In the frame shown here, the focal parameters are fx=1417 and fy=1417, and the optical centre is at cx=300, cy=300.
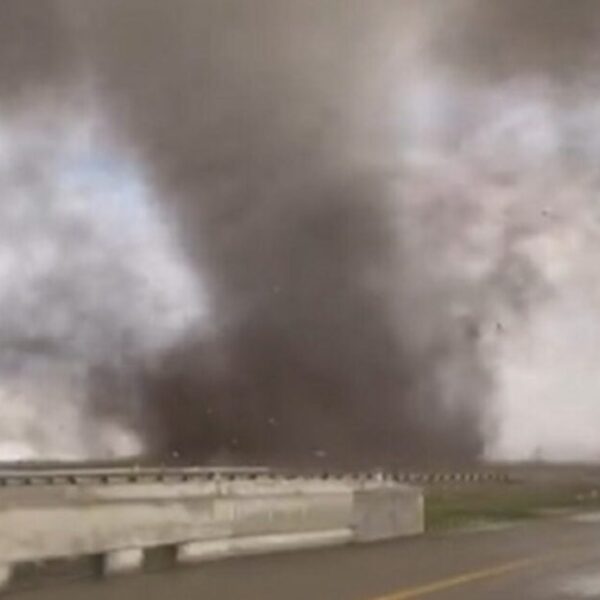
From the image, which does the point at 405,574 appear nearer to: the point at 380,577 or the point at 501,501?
the point at 380,577

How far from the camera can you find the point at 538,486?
207 feet

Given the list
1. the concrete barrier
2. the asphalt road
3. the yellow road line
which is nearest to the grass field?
the concrete barrier

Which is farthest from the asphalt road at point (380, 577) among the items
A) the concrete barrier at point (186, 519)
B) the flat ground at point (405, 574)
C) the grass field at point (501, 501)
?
the grass field at point (501, 501)

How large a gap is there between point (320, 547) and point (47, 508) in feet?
23.8

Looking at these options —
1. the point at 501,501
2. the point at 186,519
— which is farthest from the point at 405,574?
the point at 501,501

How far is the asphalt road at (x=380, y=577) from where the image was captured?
14719 millimetres

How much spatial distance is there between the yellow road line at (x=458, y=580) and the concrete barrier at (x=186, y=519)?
11.8 feet

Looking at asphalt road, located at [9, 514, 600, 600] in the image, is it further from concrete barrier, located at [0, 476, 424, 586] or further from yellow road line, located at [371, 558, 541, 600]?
concrete barrier, located at [0, 476, 424, 586]

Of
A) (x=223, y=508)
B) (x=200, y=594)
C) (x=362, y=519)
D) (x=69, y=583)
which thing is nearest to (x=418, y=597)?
(x=200, y=594)

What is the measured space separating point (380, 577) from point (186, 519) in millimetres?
3263

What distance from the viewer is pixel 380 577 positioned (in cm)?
1666

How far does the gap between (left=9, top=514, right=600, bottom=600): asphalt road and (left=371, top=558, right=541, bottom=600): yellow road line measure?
1 centimetres

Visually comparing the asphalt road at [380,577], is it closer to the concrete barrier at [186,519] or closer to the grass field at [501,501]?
the concrete barrier at [186,519]

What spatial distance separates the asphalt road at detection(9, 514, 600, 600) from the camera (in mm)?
14719
